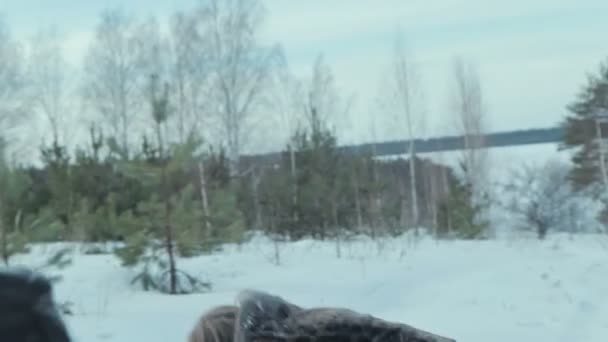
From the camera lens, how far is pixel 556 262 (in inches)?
586

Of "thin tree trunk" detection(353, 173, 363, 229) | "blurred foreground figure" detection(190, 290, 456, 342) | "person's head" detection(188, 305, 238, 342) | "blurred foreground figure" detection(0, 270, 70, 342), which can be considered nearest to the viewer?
"blurred foreground figure" detection(0, 270, 70, 342)

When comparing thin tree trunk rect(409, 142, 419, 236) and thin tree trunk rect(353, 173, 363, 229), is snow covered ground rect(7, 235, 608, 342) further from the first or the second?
thin tree trunk rect(409, 142, 419, 236)

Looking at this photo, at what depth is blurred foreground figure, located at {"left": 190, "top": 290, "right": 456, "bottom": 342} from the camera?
113cm

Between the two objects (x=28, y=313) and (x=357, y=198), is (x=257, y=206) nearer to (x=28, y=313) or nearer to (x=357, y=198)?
(x=357, y=198)

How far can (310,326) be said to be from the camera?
1.14 m

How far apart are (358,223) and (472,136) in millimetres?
26804

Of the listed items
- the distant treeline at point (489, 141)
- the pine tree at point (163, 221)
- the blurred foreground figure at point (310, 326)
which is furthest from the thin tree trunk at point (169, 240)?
the distant treeline at point (489, 141)

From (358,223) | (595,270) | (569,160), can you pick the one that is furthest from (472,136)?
(595,270)

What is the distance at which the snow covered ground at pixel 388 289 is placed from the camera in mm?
9266

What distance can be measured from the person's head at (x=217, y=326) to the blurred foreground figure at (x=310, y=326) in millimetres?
180

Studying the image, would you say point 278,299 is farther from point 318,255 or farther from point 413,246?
point 413,246

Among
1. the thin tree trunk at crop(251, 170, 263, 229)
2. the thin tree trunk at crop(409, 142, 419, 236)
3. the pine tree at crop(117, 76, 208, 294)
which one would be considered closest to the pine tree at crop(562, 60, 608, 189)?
the thin tree trunk at crop(409, 142, 419, 236)

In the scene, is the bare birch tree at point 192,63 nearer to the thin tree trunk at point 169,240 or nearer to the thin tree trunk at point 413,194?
the thin tree trunk at point 413,194

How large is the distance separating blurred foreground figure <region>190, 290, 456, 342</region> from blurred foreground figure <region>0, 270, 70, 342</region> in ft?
1.13
